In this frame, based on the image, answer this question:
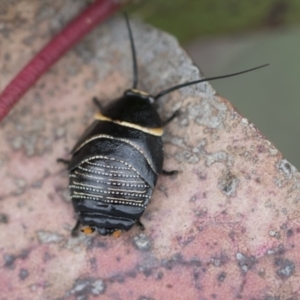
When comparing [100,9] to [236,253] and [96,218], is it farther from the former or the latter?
[236,253]

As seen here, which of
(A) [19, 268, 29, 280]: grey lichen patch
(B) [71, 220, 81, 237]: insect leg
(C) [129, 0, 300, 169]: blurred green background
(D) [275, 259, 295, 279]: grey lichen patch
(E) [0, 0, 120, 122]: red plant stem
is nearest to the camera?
(D) [275, 259, 295, 279]: grey lichen patch

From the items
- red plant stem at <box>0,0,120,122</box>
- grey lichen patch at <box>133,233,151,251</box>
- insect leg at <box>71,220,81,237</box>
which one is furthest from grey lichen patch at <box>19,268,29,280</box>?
red plant stem at <box>0,0,120,122</box>

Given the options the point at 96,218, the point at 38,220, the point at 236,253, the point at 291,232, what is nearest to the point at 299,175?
the point at 291,232

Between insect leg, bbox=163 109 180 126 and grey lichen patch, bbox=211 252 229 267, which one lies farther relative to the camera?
insect leg, bbox=163 109 180 126

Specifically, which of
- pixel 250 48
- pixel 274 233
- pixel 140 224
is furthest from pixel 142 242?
pixel 250 48

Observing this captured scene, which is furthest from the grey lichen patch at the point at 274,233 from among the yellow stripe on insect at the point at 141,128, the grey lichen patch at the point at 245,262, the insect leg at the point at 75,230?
the insect leg at the point at 75,230

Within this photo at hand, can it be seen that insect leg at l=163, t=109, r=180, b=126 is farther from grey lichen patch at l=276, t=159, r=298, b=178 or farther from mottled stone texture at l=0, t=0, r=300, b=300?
grey lichen patch at l=276, t=159, r=298, b=178
